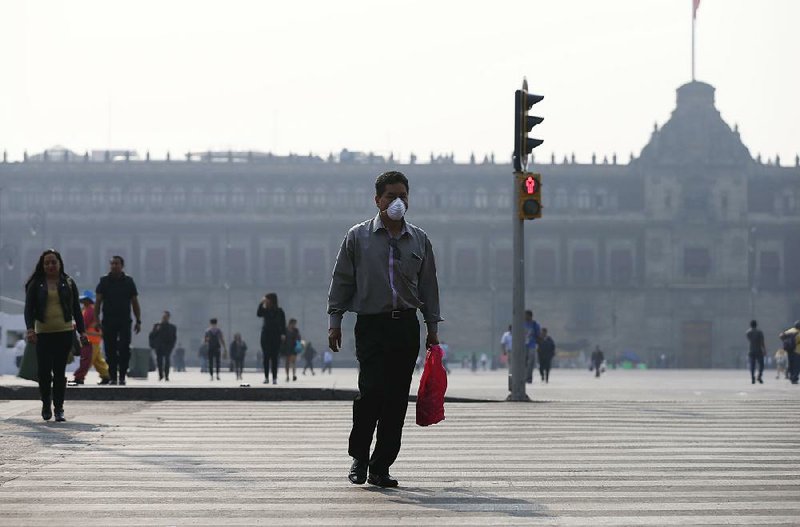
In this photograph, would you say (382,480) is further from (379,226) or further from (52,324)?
(52,324)

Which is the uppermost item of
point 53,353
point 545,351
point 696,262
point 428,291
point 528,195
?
point 528,195

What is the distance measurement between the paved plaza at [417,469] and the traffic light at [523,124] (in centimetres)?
353

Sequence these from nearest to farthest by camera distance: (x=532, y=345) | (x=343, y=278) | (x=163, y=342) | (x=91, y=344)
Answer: (x=343, y=278) < (x=91, y=344) < (x=532, y=345) < (x=163, y=342)

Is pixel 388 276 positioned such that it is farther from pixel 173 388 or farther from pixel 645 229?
pixel 645 229

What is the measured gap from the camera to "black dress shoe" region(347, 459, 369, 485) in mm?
6824

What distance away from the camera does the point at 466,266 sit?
79.0 metres

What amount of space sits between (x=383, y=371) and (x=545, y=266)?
→ 237 feet

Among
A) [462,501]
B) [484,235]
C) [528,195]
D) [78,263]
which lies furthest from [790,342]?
[78,263]

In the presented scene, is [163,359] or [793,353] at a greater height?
[793,353]

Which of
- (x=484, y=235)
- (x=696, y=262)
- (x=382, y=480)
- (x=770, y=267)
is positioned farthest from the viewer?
(x=484, y=235)

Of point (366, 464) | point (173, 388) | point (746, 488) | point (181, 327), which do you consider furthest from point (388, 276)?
point (181, 327)

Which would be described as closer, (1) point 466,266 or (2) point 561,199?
(1) point 466,266

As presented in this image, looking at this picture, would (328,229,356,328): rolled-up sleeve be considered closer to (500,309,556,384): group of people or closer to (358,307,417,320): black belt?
(358,307,417,320): black belt

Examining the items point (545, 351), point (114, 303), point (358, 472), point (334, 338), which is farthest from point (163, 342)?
point (358, 472)
